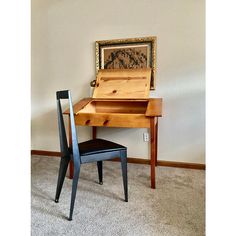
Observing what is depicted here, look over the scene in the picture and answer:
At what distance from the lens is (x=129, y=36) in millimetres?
2982

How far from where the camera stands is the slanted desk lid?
2.75m

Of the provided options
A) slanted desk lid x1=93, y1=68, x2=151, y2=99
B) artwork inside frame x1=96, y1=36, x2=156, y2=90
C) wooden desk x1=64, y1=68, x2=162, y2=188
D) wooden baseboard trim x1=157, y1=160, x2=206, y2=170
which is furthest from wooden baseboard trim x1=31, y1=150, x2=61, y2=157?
wooden baseboard trim x1=157, y1=160, x2=206, y2=170

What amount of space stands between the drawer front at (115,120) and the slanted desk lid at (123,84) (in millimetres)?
492

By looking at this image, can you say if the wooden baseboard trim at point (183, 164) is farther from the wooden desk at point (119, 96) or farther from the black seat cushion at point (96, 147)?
the black seat cushion at point (96, 147)

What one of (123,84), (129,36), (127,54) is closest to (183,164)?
(123,84)

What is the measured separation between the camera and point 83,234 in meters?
1.47

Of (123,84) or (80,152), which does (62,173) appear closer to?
(80,152)

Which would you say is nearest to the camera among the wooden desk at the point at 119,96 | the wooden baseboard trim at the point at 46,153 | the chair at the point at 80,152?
the chair at the point at 80,152

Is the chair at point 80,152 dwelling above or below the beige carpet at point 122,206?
above

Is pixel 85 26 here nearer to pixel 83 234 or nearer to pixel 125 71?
pixel 125 71

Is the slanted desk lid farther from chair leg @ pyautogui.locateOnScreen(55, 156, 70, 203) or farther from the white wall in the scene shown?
chair leg @ pyautogui.locateOnScreen(55, 156, 70, 203)

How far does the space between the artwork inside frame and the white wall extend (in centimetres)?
8

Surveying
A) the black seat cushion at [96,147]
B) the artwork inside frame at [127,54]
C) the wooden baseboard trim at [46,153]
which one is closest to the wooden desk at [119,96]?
the artwork inside frame at [127,54]

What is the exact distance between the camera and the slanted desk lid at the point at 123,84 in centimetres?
275
